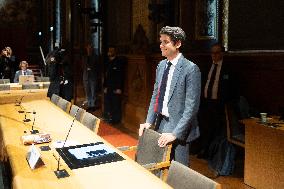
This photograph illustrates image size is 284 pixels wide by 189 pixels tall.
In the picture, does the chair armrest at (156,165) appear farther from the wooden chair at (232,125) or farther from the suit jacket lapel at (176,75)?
the wooden chair at (232,125)

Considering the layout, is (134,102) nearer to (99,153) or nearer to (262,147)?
(262,147)

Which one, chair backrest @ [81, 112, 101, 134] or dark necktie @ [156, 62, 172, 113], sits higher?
dark necktie @ [156, 62, 172, 113]

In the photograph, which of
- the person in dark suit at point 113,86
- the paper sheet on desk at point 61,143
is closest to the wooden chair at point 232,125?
the paper sheet on desk at point 61,143

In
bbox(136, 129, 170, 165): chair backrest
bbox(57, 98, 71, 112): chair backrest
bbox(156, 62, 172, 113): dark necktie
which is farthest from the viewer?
bbox(57, 98, 71, 112): chair backrest

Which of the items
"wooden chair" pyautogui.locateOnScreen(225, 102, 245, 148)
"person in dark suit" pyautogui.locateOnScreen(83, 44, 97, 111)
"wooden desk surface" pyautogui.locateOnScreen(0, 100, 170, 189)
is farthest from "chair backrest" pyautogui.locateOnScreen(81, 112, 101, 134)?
"person in dark suit" pyautogui.locateOnScreen(83, 44, 97, 111)

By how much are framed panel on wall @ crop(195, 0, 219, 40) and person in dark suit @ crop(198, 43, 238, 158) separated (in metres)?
1.08

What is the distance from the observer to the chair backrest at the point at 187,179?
1858mm

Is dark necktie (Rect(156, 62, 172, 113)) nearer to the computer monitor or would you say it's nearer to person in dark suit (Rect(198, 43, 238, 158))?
person in dark suit (Rect(198, 43, 238, 158))

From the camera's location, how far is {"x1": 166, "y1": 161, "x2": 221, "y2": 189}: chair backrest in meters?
1.86

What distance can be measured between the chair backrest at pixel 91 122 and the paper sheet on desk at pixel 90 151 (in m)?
0.80

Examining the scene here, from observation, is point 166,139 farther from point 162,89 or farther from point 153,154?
point 162,89

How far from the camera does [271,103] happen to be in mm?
4668

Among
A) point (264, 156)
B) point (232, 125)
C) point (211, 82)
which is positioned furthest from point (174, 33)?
point (211, 82)

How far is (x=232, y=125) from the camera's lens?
14.8 ft
